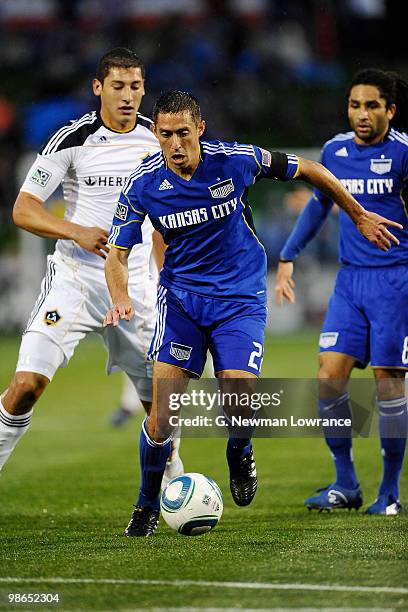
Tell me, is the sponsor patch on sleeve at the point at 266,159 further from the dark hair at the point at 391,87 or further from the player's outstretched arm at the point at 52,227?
the dark hair at the point at 391,87

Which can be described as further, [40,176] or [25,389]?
[40,176]

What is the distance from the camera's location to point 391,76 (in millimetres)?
7461

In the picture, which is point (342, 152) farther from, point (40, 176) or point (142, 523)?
point (142, 523)

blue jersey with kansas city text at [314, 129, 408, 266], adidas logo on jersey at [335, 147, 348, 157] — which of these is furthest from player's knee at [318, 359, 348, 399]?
adidas logo on jersey at [335, 147, 348, 157]

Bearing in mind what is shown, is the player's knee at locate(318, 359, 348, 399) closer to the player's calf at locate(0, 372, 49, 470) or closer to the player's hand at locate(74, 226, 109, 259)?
the player's hand at locate(74, 226, 109, 259)

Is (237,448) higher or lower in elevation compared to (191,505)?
higher

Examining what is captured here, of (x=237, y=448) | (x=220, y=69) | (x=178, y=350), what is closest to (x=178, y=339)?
(x=178, y=350)

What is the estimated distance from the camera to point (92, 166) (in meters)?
7.29

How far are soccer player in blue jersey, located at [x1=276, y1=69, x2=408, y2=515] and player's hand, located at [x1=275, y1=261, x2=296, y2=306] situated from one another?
0.35 meters

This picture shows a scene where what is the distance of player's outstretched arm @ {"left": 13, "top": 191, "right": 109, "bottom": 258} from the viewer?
22.1ft

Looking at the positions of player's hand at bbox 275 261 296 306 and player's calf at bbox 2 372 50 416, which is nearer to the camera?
player's calf at bbox 2 372 50 416

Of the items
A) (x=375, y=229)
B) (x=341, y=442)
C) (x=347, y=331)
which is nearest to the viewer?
(x=375, y=229)

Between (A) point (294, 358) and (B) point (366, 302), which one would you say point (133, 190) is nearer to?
(B) point (366, 302)

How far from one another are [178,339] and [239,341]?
341 millimetres
